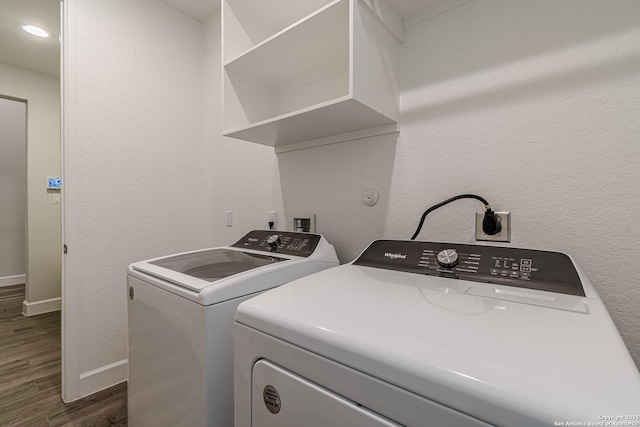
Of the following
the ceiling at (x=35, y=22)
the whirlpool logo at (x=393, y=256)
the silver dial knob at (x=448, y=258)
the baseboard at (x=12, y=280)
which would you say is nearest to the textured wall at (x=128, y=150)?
the ceiling at (x=35, y=22)

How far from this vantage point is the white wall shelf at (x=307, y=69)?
3.40 feet

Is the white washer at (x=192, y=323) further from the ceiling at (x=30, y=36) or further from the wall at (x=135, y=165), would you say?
the ceiling at (x=30, y=36)

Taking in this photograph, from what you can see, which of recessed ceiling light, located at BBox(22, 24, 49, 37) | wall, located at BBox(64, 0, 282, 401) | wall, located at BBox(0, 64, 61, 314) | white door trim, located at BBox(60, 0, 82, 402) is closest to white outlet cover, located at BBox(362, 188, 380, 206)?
wall, located at BBox(64, 0, 282, 401)

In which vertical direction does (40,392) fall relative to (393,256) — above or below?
below

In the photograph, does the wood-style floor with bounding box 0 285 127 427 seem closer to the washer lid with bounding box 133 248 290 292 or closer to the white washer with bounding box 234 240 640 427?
the washer lid with bounding box 133 248 290 292

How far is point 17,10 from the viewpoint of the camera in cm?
206

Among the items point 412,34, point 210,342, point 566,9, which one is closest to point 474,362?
point 210,342

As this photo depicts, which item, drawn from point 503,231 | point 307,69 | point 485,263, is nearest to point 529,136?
point 503,231

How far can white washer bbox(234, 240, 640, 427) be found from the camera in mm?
357

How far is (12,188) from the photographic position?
387 cm

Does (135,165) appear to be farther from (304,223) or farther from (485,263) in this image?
(485,263)

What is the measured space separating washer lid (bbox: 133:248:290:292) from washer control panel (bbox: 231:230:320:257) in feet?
0.27

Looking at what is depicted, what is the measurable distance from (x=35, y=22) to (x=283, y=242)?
274 centimetres

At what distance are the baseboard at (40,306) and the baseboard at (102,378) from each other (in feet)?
6.85
